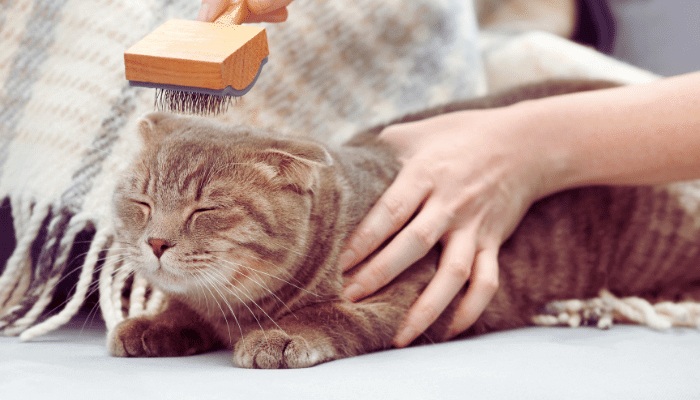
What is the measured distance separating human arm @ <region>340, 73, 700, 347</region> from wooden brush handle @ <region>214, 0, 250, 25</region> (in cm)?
44

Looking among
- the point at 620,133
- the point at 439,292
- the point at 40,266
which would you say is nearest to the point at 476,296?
the point at 439,292

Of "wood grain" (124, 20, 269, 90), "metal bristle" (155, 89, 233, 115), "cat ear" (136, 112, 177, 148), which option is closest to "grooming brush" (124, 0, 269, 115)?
"wood grain" (124, 20, 269, 90)

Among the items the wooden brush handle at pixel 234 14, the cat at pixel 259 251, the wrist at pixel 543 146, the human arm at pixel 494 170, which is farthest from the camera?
the wrist at pixel 543 146

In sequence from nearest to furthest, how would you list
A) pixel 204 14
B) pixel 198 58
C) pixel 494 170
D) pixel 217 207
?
pixel 198 58 → pixel 204 14 → pixel 217 207 → pixel 494 170

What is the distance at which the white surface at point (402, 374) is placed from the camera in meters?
0.68

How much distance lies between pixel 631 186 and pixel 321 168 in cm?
79

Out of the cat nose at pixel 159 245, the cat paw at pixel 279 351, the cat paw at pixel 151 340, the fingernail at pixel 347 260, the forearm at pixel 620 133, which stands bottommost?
the cat paw at pixel 151 340

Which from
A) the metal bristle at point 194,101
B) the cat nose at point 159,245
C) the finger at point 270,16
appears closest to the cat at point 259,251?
the cat nose at point 159,245

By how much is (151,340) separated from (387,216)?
0.49 m

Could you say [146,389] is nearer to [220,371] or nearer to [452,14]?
[220,371]

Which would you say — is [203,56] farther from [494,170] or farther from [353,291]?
[494,170]

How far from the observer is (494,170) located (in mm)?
1167

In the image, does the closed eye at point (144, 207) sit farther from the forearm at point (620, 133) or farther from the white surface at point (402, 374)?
the forearm at point (620, 133)

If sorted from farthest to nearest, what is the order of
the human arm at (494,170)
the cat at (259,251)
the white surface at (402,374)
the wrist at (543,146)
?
the wrist at (543,146)
the human arm at (494,170)
the cat at (259,251)
the white surface at (402,374)
